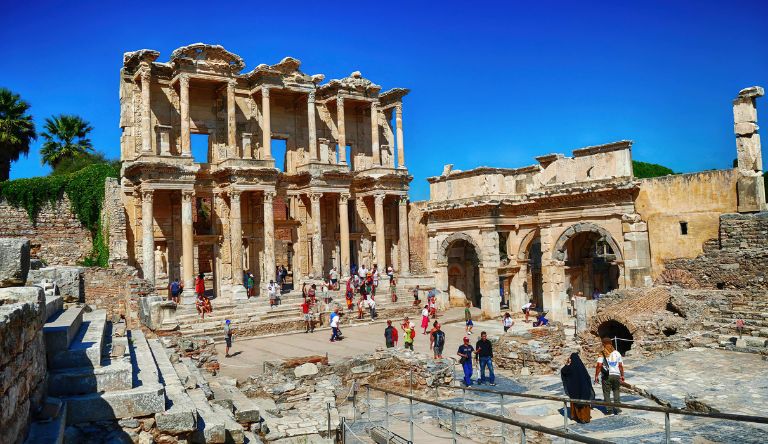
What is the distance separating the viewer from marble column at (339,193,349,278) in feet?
107

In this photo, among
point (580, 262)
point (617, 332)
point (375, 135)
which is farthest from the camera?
point (375, 135)

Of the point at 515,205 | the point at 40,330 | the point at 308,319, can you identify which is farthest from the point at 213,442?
the point at 515,205

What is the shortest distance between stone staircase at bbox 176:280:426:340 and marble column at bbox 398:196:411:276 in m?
3.93

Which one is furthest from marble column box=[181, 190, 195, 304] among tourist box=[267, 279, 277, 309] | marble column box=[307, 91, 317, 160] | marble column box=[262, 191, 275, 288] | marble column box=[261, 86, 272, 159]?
marble column box=[307, 91, 317, 160]

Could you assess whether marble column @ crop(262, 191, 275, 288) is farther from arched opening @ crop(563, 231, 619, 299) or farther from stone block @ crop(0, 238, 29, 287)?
stone block @ crop(0, 238, 29, 287)

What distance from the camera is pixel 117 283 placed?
24.4 meters

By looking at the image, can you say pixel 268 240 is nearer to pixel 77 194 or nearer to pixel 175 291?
pixel 175 291

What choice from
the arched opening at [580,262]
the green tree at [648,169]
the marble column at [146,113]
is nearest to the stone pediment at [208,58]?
the marble column at [146,113]

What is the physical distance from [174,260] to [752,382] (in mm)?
24447

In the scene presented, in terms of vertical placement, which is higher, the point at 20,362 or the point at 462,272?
the point at 462,272

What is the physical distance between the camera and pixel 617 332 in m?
21.3

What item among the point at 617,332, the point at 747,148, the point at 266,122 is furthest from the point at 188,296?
the point at 747,148

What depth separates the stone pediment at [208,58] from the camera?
28500mm

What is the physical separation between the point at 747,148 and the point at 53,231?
30.3 meters
